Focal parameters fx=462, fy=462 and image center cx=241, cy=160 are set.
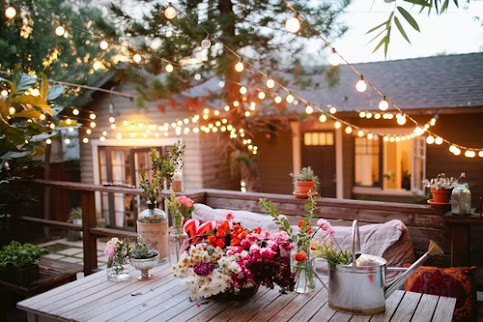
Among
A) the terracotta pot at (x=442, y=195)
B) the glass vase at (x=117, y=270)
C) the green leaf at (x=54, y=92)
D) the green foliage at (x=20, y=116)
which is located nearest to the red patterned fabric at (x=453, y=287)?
the terracotta pot at (x=442, y=195)

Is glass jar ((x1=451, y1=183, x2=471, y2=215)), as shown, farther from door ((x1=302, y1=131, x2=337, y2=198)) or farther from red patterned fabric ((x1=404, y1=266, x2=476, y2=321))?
door ((x1=302, y1=131, x2=337, y2=198))

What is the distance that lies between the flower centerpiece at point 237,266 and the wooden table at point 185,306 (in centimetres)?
8

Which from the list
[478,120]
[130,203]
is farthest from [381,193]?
[130,203]

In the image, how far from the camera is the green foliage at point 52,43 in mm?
7305

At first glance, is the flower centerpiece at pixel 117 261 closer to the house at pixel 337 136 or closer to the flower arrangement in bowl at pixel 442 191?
the flower arrangement in bowl at pixel 442 191

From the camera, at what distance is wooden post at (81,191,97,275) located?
15.5 ft

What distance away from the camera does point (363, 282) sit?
1927mm

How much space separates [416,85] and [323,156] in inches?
83.0

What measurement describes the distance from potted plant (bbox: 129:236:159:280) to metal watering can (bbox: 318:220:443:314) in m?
0.99

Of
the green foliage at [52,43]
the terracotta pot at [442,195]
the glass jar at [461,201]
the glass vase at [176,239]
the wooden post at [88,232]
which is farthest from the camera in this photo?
the green foliage at [52,43]

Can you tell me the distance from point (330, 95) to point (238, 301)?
619 centimetres

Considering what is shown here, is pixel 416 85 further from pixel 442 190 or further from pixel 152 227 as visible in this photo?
pixel 152 227

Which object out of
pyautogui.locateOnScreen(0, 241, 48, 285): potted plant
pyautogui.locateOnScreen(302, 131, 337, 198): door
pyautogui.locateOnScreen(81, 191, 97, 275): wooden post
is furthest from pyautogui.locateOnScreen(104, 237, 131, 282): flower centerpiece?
pyautogui.locateOnScreen(302, 131, 337, 198): door

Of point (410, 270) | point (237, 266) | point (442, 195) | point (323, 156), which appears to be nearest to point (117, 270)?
point (237, 266)
